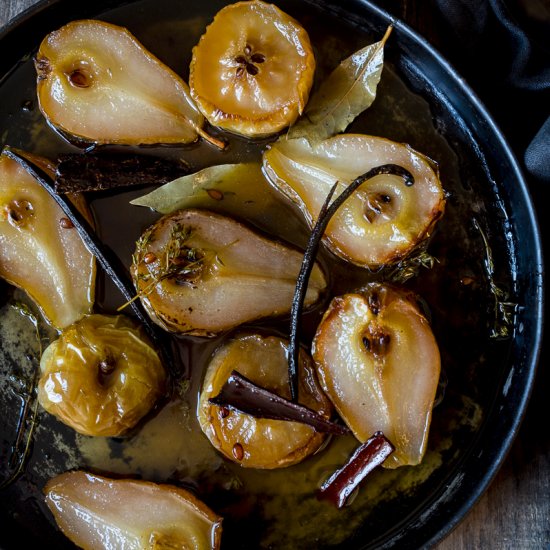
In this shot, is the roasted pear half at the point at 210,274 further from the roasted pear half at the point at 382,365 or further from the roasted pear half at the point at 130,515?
the roasted pear half at the point at 130,515

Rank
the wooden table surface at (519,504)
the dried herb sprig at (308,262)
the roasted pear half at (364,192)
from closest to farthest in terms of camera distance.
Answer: the dried herb sprig at (308,262) → the roasted pear half at (364,192) → the wooden table surface at (519,504)

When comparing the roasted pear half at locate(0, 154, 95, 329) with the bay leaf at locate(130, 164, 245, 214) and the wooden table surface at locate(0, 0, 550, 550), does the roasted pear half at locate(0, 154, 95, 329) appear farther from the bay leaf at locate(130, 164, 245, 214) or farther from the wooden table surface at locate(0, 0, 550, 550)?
the wooden table surface at locate(0, 0, 550, 550)

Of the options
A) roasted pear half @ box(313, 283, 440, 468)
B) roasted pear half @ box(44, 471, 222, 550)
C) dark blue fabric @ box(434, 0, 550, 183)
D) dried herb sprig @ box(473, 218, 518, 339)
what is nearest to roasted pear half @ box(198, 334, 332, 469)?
roasted pear half @ box(313, 283, 440, 468)

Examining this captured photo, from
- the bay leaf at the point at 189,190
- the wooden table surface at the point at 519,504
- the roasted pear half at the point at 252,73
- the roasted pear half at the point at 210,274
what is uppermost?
the roasted pear half at the point at 252,73

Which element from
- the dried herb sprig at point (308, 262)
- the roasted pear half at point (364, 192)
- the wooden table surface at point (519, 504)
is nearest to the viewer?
the dried herb sprig at point (308, 262)

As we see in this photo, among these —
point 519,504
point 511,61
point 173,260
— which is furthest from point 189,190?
point 519,504

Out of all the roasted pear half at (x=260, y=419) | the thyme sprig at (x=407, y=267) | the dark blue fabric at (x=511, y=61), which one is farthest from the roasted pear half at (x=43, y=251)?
the dark blue fabric at (x=511, y=61)

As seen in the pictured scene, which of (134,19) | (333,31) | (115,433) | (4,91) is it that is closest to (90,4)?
(134,19)

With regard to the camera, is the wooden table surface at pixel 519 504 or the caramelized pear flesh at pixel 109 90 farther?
the wooden table surface at pixel 519 504

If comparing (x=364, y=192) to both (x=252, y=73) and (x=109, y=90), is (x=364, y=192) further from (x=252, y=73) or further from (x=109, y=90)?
(x=109, y=90)
